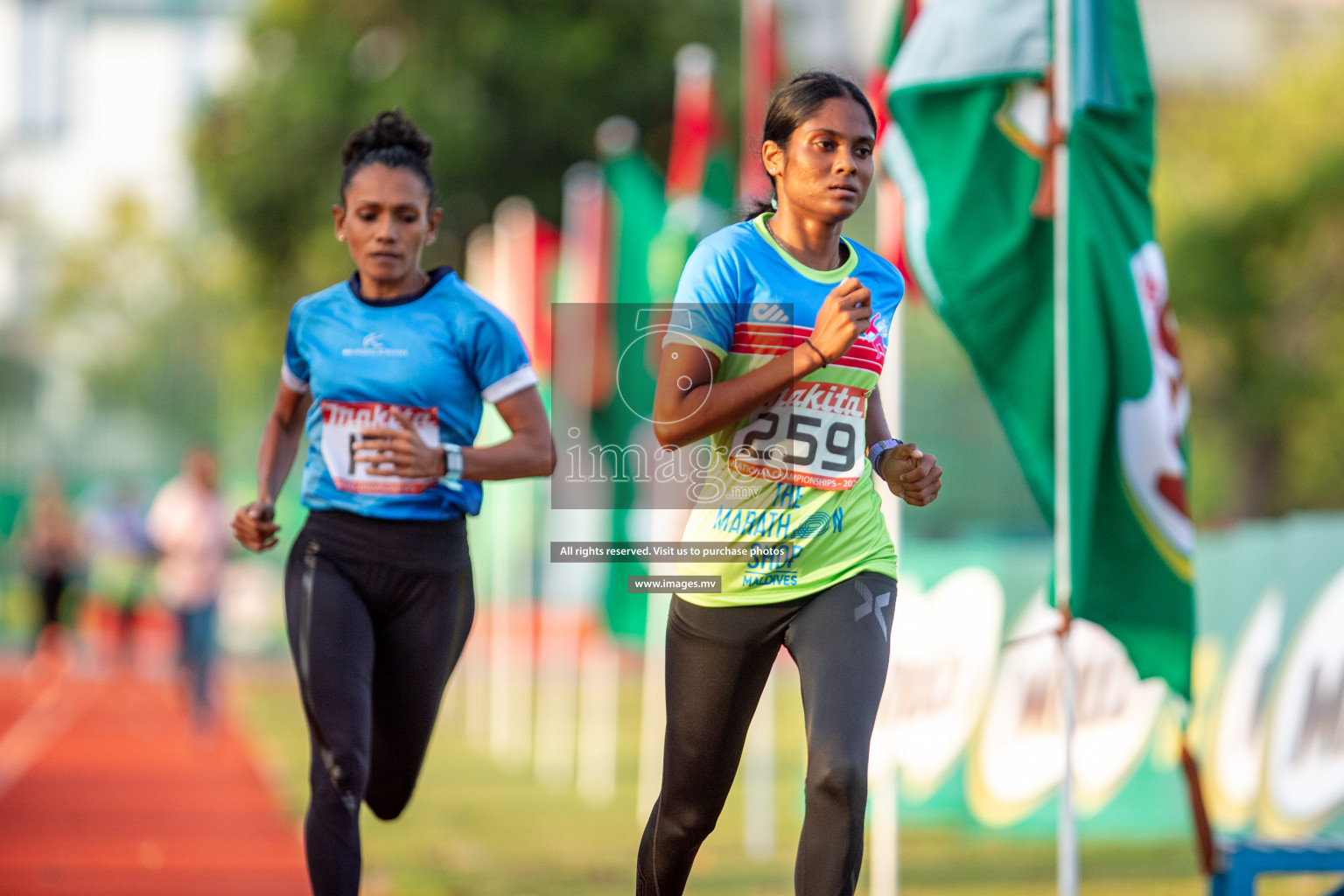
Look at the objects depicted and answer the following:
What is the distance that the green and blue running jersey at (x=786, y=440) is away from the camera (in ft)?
15.5

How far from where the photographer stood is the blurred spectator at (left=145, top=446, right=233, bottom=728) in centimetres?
1656

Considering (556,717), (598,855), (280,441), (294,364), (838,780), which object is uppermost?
(294,364)

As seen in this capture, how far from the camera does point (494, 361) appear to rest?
5.51m

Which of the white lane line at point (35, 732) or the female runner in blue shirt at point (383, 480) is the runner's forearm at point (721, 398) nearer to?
the female runner in blue shirt at point (383, 480)

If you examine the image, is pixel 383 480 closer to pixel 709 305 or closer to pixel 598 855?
pixel 709 305

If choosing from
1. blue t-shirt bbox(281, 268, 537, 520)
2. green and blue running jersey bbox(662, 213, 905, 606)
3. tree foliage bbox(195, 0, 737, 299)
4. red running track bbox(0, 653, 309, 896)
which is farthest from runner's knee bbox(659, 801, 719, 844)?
tree foliage bbox(195, 0, 737, 299)

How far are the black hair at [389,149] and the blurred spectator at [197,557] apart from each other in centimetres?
1121

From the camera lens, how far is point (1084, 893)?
916 cm

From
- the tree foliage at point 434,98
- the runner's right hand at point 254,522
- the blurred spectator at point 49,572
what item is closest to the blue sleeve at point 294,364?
the runner's right hand at point 254,522

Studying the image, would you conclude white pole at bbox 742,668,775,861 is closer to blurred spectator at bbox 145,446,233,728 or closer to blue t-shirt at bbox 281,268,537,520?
blue t-shirt at bbox 281,268,537,520

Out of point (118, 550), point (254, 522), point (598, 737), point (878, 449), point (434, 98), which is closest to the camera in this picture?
point (878, 449)

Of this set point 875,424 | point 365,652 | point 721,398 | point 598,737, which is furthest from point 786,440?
point 598,737

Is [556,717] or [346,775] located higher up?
[346,775]

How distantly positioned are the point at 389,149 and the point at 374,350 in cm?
68
